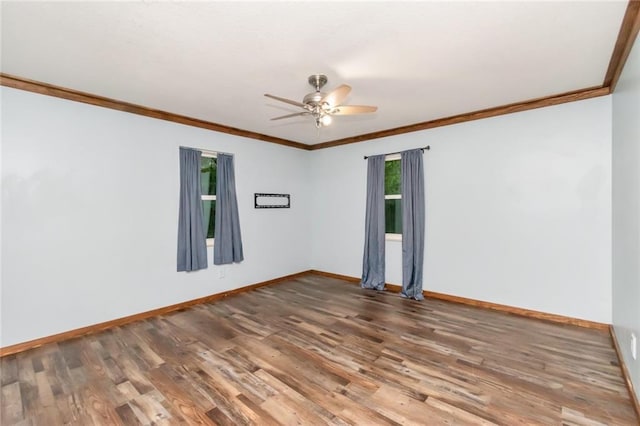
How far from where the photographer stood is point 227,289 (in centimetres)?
461

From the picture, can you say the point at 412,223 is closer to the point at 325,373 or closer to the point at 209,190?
the point at 325,373

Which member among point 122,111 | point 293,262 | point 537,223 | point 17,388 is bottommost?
point 17,388

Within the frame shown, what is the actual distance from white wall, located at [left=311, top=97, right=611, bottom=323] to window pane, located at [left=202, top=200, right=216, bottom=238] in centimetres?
294

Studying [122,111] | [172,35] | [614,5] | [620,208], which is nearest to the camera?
[614,5]

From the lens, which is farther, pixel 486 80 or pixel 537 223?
pixel 537 223

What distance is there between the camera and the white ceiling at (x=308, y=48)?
6.08 ft

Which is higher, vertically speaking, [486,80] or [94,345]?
[486,80]

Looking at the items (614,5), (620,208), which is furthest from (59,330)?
(620,208)

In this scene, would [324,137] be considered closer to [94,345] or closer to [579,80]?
[579,80]

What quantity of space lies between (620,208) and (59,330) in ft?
18.6

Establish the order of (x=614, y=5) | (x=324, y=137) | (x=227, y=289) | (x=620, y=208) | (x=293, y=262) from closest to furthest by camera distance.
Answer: (x=614, y=5) → (x=620, y=208) → (x=227, y=289) → (x=324, y=137) → (x=293, y=262)

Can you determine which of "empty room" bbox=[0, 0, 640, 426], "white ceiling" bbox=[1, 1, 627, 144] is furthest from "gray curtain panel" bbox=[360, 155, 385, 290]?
"white ceiling" bbox=[1, 1, 627, 144]

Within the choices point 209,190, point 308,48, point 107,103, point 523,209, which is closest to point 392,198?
point 523,209

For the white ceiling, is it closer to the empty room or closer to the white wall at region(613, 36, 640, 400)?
the empty room
